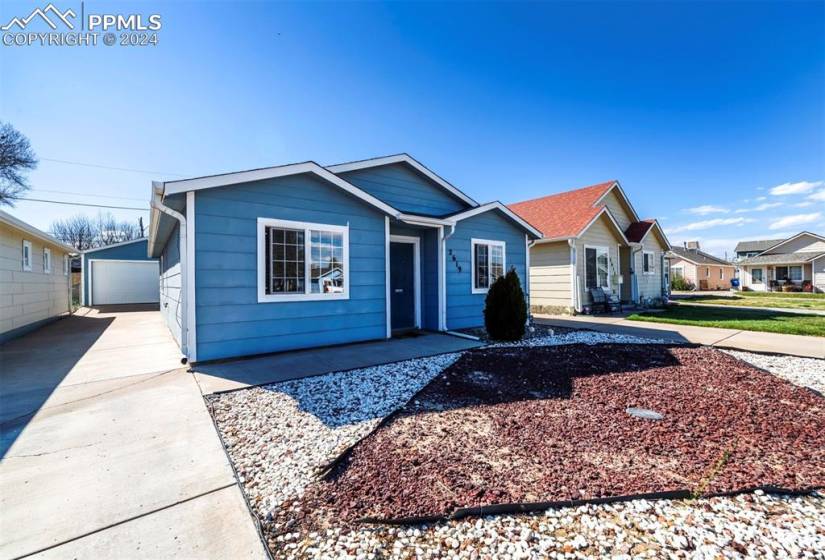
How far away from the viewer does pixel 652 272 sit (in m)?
16.6

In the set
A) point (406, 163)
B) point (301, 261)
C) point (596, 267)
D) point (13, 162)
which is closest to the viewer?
point (301, 261)

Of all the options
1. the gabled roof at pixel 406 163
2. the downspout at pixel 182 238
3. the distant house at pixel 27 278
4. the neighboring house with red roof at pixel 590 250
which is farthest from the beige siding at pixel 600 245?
the distant house at pixel 27 278

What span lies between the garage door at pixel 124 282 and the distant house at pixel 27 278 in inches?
194

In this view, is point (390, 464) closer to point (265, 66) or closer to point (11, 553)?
point (11, 553)

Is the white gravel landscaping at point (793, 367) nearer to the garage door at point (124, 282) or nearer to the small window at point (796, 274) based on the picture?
the garage door at point (124, 282)

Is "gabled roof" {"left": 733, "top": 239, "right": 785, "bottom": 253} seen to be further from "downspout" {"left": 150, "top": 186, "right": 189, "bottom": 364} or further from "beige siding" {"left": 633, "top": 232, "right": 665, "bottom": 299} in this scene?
"downspout" {"left": 150, "top": 186, "right": 189, "bottom": 364}

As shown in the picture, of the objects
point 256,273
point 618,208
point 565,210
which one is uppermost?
point 618,208

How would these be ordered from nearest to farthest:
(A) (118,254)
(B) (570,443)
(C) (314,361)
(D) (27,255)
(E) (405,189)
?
(B) (570,443)
(C) (314,361)
(E) (405,189)
(D) (27,255)
(A) (118,254)

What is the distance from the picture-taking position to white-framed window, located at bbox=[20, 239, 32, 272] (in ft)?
30.7

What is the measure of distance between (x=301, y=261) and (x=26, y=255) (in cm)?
967

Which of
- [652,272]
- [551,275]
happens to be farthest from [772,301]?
[551,275]

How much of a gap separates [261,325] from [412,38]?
7.65m

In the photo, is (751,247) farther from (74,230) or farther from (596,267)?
(74,230)

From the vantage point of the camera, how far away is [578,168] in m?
17.6
